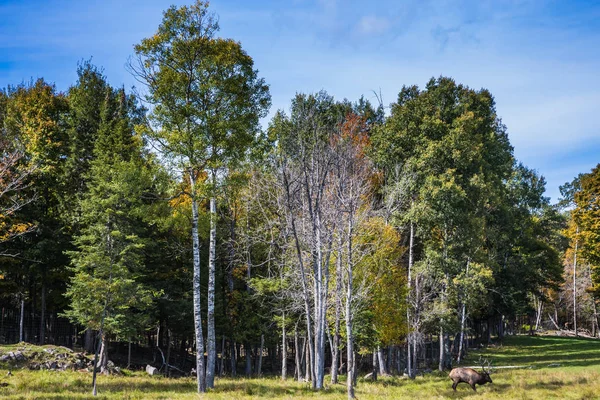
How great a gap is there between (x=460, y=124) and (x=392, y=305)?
14.2 meters

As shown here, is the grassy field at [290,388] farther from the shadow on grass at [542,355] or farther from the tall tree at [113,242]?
the shadow on grass at [542,355]

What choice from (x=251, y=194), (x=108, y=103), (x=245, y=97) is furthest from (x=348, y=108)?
(x=245, y=97)

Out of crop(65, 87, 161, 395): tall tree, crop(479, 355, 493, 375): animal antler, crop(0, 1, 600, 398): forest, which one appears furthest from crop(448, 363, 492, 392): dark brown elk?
crop(65, 87, 161, 395): tall tree

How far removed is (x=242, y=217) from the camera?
109 ft

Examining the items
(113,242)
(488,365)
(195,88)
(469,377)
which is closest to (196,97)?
(195,88)

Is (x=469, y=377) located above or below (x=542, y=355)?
above

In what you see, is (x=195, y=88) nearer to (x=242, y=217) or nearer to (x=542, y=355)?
(x=242, y=217)

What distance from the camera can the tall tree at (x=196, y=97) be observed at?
18.9 meters

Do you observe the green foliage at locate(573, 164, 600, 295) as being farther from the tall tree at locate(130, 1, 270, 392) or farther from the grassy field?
the tall tree at locate(130, 1, 270, 392)

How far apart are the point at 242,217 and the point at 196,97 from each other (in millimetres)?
14807

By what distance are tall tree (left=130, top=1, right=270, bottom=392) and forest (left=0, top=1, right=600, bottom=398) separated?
77 mm

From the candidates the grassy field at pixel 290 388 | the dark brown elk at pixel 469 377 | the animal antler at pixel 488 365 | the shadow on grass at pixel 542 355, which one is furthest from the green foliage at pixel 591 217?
the dark brown elk at pixel 469 377

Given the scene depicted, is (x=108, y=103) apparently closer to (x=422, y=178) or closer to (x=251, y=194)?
(x=251, y=194)

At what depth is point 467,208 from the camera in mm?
31953
